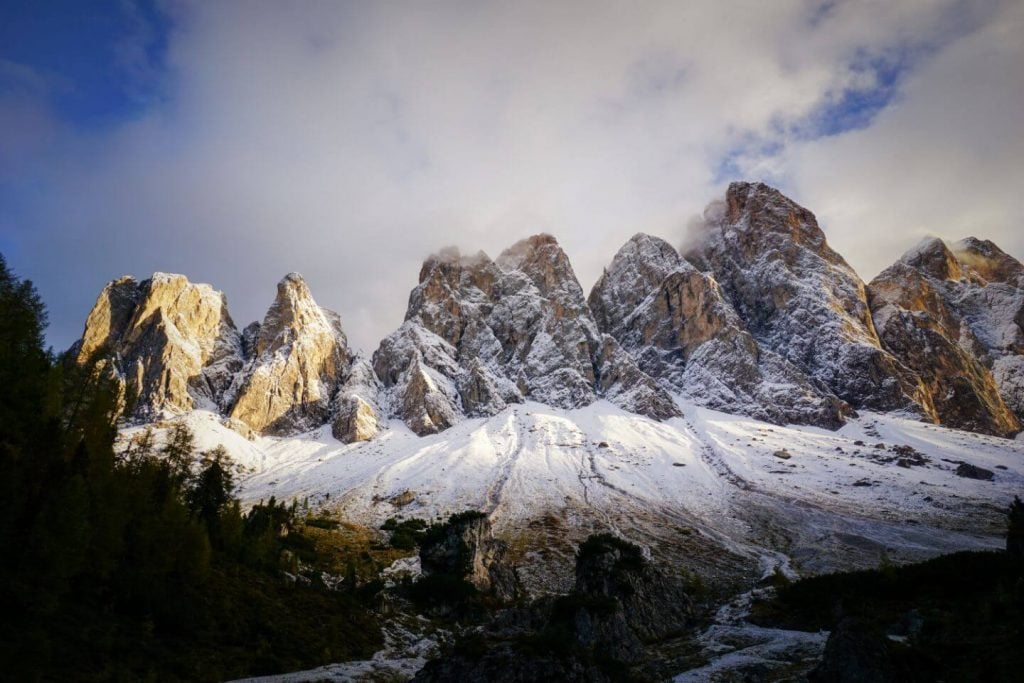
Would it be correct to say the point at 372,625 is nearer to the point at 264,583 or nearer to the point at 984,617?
the point at 264,583

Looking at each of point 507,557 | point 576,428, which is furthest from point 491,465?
point 507,557

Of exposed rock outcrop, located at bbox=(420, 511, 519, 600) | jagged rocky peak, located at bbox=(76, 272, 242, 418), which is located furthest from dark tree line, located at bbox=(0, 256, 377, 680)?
jagged rocky peak, located at bbox=(76, 272, 242, 418)

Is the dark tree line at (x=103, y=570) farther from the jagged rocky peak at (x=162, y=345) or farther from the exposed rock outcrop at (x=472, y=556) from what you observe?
the jagged rocky peak at (x=162, y=345)

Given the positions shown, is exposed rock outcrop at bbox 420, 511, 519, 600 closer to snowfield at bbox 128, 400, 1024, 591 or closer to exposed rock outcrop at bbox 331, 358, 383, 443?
snowfield at bbox 128, 400, 1024, 591

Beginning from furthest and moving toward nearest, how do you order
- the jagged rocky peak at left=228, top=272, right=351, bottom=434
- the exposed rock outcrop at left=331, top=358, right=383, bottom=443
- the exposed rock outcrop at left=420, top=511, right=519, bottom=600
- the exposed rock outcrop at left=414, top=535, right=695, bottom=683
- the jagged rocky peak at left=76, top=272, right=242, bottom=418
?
the jagged rocky peak at left=228, top=272, right=351, bottom=434, the exposed rock outcrop at left=331, top=358, right=383, bottom=443, the jagged rocky peak at left=76, top=272, right=242, bottom=418, the exposed rock outcrop at left=420, top=511, right=519, bottom=600, the exposed rock outcrop at left=414, top=535, right=695, bottom=683

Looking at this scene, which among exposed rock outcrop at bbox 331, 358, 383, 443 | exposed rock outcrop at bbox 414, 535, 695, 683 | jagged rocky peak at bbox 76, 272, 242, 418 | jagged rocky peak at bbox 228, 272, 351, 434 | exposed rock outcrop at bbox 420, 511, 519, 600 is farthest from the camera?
jagged rocky peak at bbox 228, 272, 351, 434

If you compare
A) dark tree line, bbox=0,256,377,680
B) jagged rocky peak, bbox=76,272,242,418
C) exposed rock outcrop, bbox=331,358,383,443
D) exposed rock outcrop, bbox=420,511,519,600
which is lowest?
exposed rock outcrop, bbox=420,511,519,600
